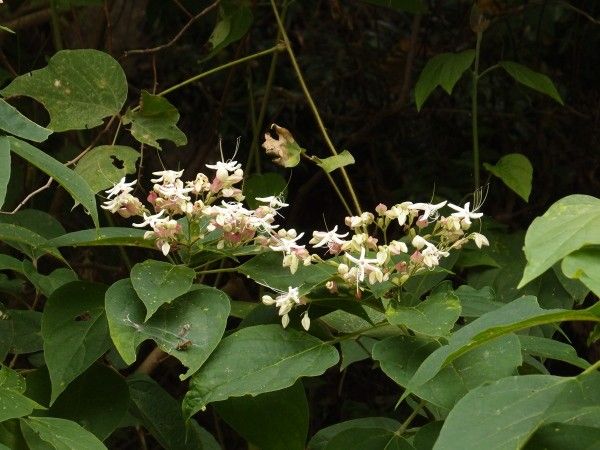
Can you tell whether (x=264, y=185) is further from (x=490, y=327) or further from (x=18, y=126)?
(x=490, y=327)

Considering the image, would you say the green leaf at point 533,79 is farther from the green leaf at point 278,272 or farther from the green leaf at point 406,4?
the green leaf at point 278,272

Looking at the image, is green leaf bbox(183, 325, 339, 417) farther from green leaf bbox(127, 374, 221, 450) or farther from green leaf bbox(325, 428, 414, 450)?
green leaf bbox(127, 374, 221, 450)

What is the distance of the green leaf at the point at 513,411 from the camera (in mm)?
910

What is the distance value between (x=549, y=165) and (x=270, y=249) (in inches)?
60.0

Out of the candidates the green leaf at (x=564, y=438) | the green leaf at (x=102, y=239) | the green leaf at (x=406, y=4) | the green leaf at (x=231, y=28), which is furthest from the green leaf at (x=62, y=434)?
the green leaf at (x=406, y=4)

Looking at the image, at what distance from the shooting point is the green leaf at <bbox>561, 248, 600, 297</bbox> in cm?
89

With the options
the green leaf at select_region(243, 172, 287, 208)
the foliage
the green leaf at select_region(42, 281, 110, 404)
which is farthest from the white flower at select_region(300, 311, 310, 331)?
the green leaf at select_region(243, 172, 287, 208)

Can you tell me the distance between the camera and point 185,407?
118cm

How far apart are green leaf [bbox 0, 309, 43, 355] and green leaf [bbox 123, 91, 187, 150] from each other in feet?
1.20

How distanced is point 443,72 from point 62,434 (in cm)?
111

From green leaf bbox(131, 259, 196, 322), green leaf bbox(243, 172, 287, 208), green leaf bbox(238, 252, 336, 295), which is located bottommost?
green leaf bbox(243, 172, 287, 208)

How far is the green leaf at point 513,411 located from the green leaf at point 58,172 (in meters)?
0.46

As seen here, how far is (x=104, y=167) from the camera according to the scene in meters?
1.65

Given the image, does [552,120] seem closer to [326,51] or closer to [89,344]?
[326,51]
